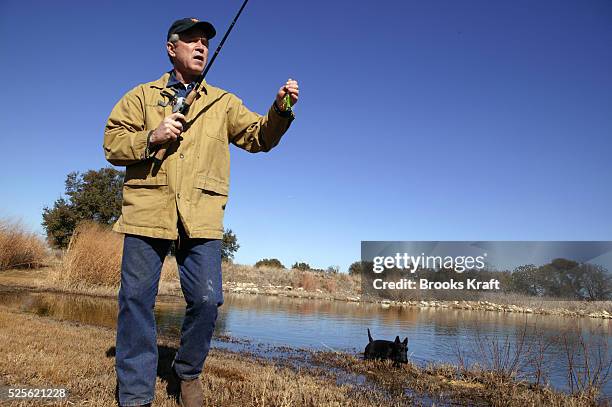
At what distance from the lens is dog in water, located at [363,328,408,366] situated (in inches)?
306

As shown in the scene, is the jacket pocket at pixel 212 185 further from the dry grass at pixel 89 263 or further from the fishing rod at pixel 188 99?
the dry grass at pixel 89 263

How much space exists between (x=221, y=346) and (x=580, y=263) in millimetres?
32789

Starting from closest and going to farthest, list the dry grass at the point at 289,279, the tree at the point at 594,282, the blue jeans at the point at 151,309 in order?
the blue jeans at the point at 151,309
the tree at the point at 594,282
the dry grass at the point at 289,279

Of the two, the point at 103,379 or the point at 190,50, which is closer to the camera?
the point at 190,50

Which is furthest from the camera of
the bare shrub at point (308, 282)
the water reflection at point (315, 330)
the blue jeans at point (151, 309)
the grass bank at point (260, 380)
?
the bare shrub at point (308, 282)

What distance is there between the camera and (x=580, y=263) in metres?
32.5

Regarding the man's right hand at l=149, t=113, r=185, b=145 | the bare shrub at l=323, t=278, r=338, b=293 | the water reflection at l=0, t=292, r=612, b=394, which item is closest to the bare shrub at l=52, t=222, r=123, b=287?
the water reflection at l=0, t=292, r=612, b=394

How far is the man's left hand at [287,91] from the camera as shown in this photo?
296 centimetres

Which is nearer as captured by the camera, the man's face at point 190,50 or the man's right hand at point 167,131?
the man's right hand at point 167,131

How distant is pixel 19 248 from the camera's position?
2005 cm

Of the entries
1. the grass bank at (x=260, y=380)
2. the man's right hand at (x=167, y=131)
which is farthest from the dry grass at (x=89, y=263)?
the man's right hand at (x=167, y=131)

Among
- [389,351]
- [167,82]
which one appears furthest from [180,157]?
[389,351]

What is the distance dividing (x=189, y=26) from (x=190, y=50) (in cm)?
17

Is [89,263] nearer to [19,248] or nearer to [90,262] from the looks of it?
[90,262]
